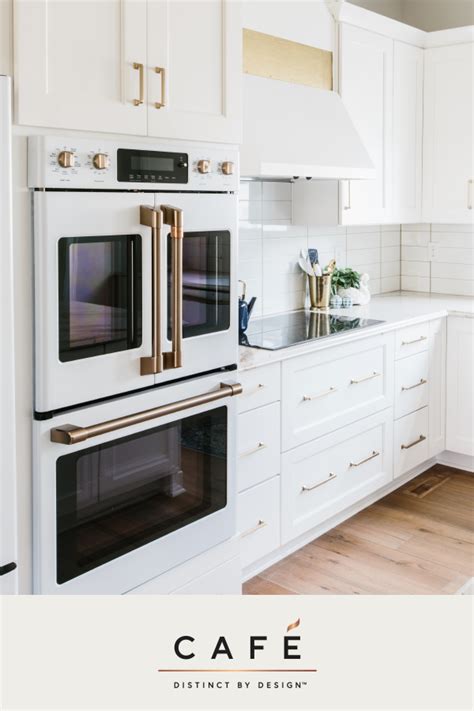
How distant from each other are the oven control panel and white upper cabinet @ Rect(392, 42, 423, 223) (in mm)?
1855

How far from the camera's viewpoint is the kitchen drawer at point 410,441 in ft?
11.8

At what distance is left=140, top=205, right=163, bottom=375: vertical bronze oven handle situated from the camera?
1.92m

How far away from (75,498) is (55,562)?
0.52 feet

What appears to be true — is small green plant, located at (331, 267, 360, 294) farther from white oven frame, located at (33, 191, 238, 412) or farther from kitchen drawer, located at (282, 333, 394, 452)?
white oven frame, located at (33, 191, 238, 412)

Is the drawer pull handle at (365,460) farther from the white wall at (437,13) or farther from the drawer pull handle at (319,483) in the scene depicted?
the white wall at (437,13)

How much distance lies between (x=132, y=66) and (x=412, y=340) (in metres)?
2.12

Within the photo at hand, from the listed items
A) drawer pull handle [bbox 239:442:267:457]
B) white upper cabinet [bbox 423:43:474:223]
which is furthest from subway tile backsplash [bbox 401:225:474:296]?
drawer pull handle [bbox 239:442:267:457]

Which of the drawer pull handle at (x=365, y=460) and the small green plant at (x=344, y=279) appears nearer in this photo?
the drawer pull handle at (x=365, y=460)

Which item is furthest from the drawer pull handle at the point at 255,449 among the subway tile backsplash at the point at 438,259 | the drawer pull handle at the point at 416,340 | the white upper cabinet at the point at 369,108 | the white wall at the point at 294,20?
the subway tile backsplash at the point at 438,259

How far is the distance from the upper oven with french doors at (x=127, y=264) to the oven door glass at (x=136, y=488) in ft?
0.51

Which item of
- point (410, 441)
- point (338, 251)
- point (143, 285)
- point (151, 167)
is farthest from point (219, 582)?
point (338, 251)

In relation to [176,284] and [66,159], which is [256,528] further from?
[66,159]
